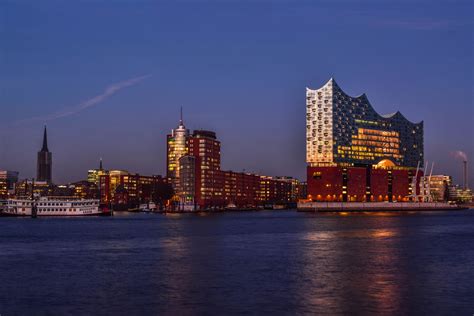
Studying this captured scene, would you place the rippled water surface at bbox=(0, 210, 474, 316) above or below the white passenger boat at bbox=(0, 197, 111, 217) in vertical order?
below

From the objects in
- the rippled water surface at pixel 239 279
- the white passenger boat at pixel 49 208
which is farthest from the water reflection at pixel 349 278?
the white passenger boat at pixel 49 208

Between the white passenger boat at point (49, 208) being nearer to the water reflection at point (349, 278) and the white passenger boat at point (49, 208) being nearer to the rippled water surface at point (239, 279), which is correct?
the rippled water surface at point (239, 279)

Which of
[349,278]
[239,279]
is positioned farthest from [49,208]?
[349,278]

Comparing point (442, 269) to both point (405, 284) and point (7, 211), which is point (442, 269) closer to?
point (405, 284)

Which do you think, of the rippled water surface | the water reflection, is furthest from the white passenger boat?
the water reflection

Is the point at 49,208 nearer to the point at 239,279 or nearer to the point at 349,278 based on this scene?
the point at 239,279

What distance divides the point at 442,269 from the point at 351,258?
26.5 feet

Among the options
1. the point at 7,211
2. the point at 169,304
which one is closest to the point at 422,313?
the point at 169,304

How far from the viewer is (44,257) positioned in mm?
51094

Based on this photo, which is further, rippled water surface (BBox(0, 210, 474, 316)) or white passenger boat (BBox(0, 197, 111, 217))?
white passenger boat (BBox(0, 197, 111, 217))

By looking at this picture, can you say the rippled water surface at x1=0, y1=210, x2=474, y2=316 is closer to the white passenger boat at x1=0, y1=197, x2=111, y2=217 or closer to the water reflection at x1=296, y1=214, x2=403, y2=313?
the water reflection at x1=296, y1=214, x2=403, y2=313

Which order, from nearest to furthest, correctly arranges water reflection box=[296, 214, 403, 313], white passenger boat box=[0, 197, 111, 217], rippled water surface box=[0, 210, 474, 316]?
rippled water surface box=[0, 210, 474, 316] < water reflection box=[296, 214, 403, 313] < white passenger boat box=[0, 197, 111, 217]

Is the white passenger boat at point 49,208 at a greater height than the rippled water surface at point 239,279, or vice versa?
the white passenger boat at point 49,208

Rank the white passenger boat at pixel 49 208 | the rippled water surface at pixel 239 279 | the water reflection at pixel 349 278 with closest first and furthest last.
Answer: the rippled water surface at pixel 239 279, the water reflection at pixel 349 278, the white passenger boat at pixel 49 208
